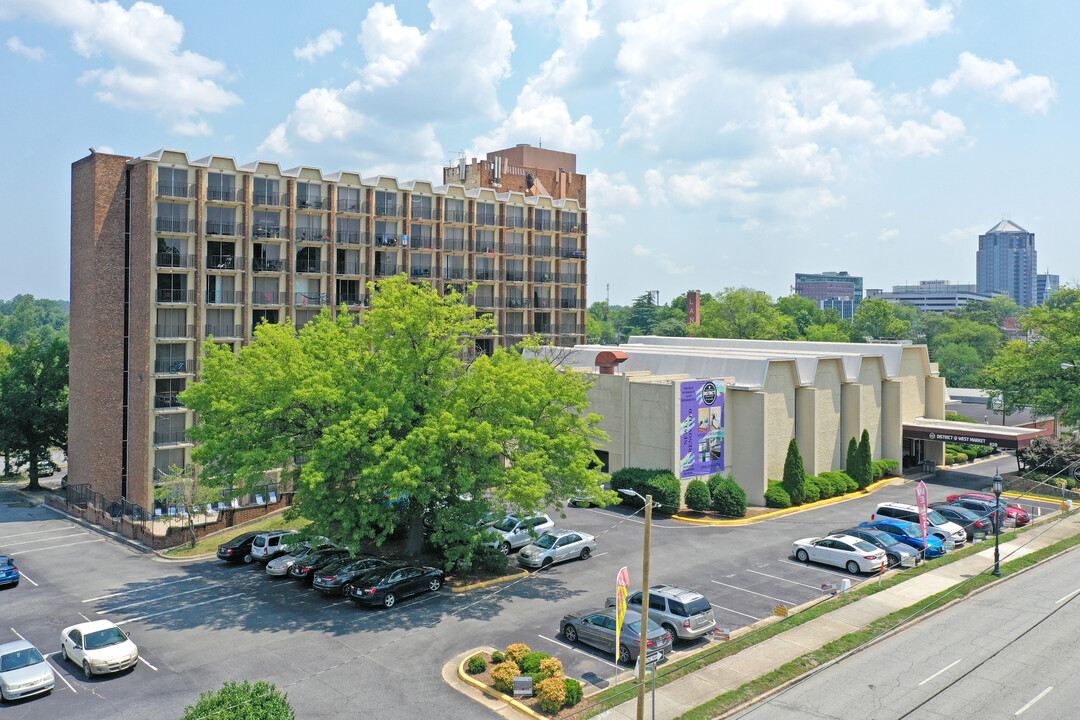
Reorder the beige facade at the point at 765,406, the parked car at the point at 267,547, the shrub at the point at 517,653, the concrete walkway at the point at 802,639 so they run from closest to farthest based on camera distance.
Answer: the concrete walkway at the point at 802,639
the shrub at the point at 517,653
the parked car at the point at 267,547
the beige facade at the point at 765,406

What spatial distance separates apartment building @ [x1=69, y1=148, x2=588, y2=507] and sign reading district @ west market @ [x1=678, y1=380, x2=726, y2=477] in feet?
92.4

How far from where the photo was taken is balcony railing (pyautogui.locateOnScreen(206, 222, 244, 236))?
2302 inches

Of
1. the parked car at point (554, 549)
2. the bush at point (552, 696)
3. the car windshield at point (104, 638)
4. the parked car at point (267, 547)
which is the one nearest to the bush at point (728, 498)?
the parked car at point (554, 549)

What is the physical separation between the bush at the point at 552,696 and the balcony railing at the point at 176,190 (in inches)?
1833

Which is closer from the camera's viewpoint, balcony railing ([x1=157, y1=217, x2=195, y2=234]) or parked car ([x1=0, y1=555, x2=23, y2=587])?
parked car ([x1=0, y1=555, x2=23, y2=587])

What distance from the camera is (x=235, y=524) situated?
51.6m

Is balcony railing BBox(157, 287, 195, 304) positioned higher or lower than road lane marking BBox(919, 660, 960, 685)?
higher

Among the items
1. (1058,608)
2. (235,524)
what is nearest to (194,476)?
(235,524)

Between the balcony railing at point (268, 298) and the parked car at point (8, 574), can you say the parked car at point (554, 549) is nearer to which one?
the parked car at point (8, 574)

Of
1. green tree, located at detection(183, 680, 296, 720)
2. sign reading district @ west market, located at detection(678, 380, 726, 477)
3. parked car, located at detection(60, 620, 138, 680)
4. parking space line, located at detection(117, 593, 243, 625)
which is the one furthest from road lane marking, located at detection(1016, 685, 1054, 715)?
parking space line, located at detection(117, 593, 243, 625)

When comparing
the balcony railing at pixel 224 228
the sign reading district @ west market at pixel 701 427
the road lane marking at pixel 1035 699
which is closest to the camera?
the road lane marking at pixel 1035 699

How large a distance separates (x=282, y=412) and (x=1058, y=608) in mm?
32855

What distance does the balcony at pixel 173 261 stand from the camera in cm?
5647

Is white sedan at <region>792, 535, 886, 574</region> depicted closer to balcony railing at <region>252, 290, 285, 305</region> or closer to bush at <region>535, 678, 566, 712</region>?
bush at <region>535, 678, 566, 712</region>
